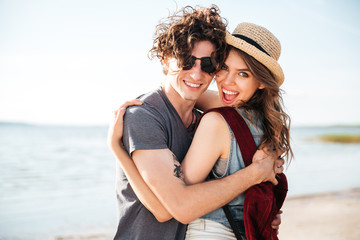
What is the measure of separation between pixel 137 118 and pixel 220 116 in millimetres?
605

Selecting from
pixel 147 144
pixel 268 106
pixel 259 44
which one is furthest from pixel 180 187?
pixel 259 44

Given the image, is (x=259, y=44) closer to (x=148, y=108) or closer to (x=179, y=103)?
(x=179, y=103)

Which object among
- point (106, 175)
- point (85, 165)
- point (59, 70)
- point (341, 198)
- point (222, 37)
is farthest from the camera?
point (59, 70)

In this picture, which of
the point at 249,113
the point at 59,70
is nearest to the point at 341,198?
the point at 249,113

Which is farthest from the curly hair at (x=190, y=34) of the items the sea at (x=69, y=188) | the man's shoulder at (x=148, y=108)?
the sea at (x=69, y=188)

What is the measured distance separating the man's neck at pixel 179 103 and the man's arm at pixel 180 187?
25.8 inches

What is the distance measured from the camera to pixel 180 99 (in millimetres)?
2816

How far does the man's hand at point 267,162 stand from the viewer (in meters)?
2.27

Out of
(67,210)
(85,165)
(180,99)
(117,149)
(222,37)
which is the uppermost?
(222,37)

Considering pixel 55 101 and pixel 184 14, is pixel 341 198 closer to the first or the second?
pixel 184 14

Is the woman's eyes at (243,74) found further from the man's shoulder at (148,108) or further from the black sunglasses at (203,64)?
the man's shoulder at (148,108)

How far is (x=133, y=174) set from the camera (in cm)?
223

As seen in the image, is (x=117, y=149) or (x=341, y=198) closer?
(x=117, y=149)

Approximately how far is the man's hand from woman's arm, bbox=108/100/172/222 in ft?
2.42
